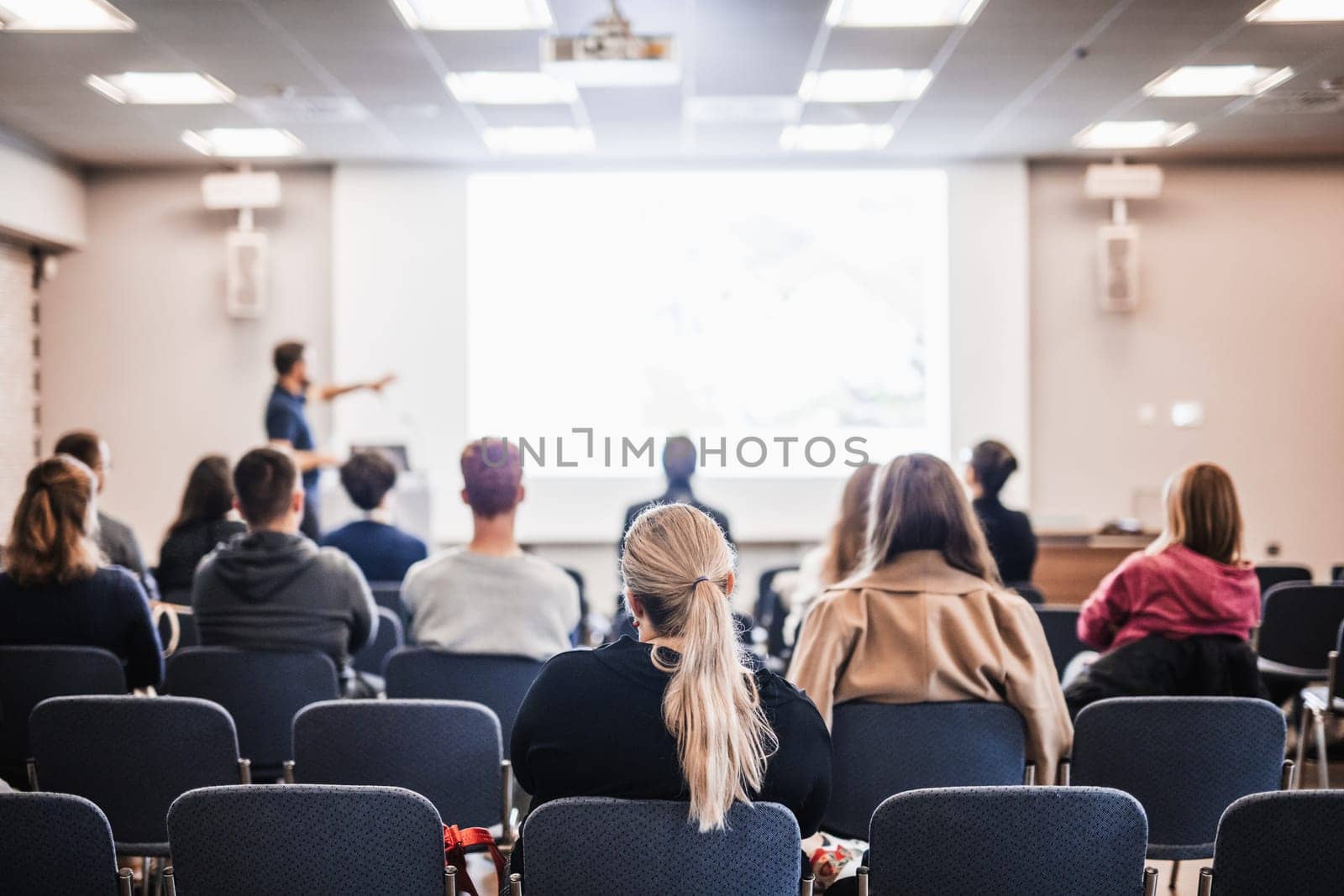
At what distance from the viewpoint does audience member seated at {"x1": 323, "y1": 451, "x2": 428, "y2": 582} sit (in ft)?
13.8

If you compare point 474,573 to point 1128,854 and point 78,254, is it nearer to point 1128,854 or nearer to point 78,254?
point 1128,854

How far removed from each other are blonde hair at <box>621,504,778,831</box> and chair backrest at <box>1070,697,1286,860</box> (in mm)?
1008

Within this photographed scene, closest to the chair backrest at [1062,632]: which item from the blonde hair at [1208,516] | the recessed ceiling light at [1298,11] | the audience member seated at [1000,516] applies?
the audience member seated at [1000,516]

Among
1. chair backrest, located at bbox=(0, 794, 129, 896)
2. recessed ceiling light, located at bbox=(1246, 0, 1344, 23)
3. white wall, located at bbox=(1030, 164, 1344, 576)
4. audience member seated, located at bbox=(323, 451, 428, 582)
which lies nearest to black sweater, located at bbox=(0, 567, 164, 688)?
audience member seated, located at bbox=(323, 451, 428, 582)

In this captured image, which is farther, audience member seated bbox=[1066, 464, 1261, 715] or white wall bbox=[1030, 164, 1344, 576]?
white wall bbox=[1030, 164, 1344, 576]

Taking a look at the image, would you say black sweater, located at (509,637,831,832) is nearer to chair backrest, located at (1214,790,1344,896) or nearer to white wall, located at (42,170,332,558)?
chair backrest, located at (1214,790,1344,896)

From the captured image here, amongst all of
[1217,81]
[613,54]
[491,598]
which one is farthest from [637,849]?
[1217,81]

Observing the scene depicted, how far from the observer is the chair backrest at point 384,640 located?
12.3 ft

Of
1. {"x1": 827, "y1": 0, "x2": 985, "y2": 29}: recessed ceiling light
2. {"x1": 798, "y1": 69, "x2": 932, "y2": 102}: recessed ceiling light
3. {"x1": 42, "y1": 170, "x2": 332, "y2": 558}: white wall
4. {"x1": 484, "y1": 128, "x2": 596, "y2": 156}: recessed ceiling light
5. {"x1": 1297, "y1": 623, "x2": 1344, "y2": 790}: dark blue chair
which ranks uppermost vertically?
{"x1": 484, "y1": 128, "x2": 596, "y2": 156}: recessed ceiling light

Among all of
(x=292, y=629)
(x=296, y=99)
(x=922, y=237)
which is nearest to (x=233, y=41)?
(x=296, y=99)

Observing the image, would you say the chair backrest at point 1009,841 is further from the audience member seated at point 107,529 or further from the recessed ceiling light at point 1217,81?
the recessed ceiling light at point 1217,81

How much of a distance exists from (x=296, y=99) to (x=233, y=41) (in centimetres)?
99

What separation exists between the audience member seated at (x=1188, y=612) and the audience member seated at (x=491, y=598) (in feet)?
4.49

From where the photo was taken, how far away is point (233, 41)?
522cm
